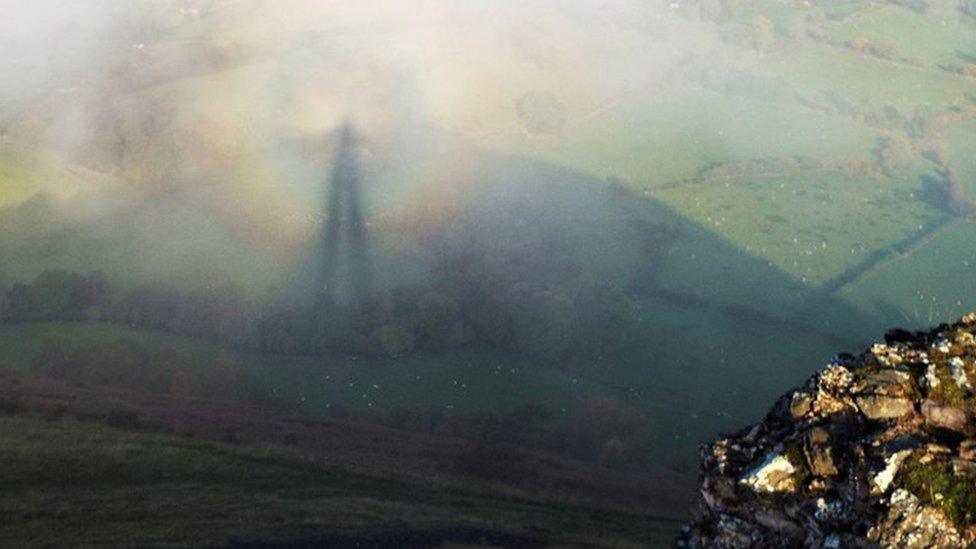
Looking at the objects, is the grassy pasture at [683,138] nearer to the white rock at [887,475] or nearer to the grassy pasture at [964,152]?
the grassy pasture at [964,152]

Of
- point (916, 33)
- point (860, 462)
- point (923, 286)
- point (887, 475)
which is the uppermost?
point (916, 33)

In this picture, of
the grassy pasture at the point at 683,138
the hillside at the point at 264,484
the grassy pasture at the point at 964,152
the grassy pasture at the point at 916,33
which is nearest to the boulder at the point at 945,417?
the hillside at the point at 264,484

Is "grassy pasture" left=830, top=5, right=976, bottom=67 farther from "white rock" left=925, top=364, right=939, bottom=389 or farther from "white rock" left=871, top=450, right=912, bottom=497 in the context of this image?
"white rock" left=871, top=450, right=912, bottom=497

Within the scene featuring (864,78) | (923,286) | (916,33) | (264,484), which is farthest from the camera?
(916,33)

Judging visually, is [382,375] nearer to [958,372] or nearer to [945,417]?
[958,372]

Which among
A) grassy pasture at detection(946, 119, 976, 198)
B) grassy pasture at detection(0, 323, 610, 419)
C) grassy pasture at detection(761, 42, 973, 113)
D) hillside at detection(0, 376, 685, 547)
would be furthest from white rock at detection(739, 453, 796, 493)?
grassy pasture at detection(761, 42, 973, 113)

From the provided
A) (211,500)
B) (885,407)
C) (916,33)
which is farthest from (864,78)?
(885,407)

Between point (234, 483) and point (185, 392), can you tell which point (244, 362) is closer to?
point (185, 392)

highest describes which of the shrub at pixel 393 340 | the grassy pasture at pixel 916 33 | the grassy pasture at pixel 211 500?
the grassy pasture at pixel 916 33

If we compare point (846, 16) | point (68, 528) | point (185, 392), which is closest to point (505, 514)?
point (68, 528)
